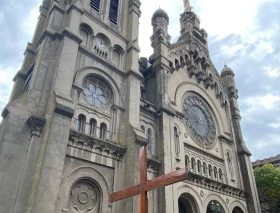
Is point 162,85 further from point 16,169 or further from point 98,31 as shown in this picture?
point 16,169

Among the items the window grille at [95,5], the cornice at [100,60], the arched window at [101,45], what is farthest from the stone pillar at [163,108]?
the window grille at [95,5]

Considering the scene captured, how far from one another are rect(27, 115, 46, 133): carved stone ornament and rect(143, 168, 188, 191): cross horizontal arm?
29.4ft

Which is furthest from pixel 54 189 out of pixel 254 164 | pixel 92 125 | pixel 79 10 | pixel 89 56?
pixel 254 164

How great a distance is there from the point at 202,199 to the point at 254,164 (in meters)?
33.0

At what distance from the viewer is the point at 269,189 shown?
35.6 metres

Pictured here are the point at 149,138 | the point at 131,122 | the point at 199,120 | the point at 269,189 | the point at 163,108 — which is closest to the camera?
the point at 131,122

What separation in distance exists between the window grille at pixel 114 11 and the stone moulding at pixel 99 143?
12.7 metres

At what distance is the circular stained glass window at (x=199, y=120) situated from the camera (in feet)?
89.6

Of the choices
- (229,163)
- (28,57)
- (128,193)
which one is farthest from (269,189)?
(28,57)

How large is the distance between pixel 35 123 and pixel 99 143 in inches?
165

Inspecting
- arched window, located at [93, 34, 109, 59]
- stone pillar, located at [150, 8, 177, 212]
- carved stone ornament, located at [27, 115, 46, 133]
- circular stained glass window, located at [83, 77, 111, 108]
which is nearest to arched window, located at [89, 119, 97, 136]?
circular stained glass window, located at [83, 77, 111, 108]

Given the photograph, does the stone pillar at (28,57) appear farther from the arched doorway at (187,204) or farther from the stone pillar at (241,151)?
the stone pillar at (241,151)

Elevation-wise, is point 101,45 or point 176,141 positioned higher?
point 101,45

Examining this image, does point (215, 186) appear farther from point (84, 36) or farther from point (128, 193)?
point (128, 193)
